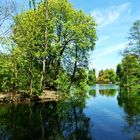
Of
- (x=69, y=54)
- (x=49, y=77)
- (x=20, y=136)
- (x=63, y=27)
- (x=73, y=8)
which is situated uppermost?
(x=73, y=8)

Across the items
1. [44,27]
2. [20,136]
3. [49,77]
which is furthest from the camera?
[49,77]

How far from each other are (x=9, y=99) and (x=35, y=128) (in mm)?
20186

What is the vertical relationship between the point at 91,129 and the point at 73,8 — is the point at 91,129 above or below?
below

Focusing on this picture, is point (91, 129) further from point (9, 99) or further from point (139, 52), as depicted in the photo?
point (139, 52)

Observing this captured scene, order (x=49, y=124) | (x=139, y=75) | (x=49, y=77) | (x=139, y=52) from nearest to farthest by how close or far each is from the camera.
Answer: (x=49, y=124) < (x=49, y=77) < (x=139, y=52) < (x=139, y=75)

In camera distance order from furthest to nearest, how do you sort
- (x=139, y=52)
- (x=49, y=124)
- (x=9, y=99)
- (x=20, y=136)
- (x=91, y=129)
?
(x=139, y=52)
(x=9, y=99)
(x=49, y=124)
(x=91, y=129)
(x=20, y=136)

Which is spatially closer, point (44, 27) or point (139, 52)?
point (44, 27)

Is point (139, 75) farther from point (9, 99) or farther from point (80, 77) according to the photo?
point (9, 99)

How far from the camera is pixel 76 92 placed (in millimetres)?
53062

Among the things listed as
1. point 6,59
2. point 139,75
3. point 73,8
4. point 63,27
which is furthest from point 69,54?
point 139,75

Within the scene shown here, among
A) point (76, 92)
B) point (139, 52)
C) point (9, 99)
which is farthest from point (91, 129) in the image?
point (139, 52)

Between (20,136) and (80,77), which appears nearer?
(20,136)

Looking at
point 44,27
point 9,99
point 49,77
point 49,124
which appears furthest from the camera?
point 49,77

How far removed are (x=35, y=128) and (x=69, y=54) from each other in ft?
119
